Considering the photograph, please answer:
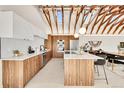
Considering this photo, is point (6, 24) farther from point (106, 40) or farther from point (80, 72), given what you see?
point (106, 40)

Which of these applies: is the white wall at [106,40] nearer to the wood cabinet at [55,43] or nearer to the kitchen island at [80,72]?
the wood cabinet at [55,43]

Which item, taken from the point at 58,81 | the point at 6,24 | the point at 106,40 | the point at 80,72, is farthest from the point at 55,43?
the point at 6,24

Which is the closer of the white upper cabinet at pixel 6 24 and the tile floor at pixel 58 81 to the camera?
the white upper cabinet at pixel 6 24

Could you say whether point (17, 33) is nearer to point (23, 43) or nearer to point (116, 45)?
point (23, 43)

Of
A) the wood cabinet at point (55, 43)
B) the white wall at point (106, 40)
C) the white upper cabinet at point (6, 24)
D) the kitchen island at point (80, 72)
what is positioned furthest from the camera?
the wood cabinet at point (55, 43)

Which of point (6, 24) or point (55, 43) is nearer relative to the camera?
point (6, 24)

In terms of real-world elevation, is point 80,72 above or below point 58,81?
above

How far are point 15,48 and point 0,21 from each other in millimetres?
1494

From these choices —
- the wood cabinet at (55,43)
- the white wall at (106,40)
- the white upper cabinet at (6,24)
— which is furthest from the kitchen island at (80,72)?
the wood cabinet at (55,43)

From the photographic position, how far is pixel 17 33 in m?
4.84

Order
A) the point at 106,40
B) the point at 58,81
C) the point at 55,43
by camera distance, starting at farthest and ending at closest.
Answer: the point at 55,43 → the point at 106,40 → the point at 58,81

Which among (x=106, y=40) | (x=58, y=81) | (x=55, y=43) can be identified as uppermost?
(x=106, y=40)
